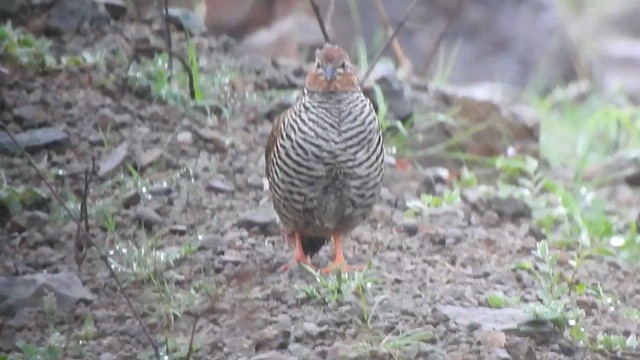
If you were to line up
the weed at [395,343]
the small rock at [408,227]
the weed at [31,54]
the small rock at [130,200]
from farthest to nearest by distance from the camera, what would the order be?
the weed at [31,54] → the small rock at [408,227] → the small rock at [130,200] → the weed at [395,343]

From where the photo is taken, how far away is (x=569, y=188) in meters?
6.57

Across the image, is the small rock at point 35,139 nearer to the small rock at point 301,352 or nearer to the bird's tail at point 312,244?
the bird's tail at point 312,244

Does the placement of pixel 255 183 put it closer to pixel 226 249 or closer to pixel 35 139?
pixel 226 249

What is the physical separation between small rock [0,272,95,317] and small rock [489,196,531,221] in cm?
230

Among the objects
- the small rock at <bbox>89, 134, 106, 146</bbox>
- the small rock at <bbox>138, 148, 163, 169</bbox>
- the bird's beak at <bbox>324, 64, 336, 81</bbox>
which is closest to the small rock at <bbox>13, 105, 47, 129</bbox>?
the small rock at <bbox>89, 134, 106, 146</bbox>

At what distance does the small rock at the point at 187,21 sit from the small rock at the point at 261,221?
1777mm

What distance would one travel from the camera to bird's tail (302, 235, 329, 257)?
4.86 m

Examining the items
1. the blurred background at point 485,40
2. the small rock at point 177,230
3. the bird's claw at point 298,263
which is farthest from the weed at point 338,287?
the blurred background at point 485,40

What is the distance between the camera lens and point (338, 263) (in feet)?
15.3

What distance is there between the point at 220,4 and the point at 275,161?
116 inches

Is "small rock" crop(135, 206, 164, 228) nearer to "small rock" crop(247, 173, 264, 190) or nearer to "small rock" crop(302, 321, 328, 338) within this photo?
"small rock" crop(247, 173, 264, 190)

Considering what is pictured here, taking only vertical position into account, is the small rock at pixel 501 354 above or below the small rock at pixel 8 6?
below

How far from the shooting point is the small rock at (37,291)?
4.01m

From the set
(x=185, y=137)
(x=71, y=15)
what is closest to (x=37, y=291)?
(x=185, y=137)
